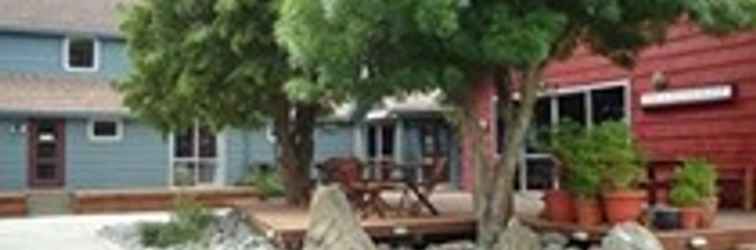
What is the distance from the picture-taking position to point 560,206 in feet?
32.4

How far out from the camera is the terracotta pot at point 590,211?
9.33m

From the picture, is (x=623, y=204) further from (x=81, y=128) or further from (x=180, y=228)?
(x=81, y=128)

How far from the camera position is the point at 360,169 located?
11562 mm

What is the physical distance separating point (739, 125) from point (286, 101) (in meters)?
5.45

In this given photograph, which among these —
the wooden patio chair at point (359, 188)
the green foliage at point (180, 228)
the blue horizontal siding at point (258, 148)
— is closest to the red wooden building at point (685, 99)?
the wooden patio chair at point (359, 188)

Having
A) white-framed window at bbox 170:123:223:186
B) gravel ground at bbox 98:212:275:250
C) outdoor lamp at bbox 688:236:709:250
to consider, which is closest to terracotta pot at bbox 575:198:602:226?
outdoor lamp at bbox 688:236:709:250

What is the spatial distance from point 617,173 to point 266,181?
10.6 metres

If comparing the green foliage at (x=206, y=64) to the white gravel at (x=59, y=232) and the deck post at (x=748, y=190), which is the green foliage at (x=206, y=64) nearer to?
the white gravel at (x=59, y=232)

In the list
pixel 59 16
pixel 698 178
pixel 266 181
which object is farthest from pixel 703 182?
pixel 59 16

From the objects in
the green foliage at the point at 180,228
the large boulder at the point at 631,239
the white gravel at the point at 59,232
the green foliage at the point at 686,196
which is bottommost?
the white gravel at the point at 59,232

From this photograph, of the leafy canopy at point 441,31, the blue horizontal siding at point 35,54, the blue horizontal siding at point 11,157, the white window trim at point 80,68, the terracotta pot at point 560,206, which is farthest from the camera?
the white window trim at point 80,68

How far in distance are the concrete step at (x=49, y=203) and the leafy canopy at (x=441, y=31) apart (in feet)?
35.8

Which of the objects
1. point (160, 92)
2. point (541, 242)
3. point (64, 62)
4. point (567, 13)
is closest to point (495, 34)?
point (567, 13)

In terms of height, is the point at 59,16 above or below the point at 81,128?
above
